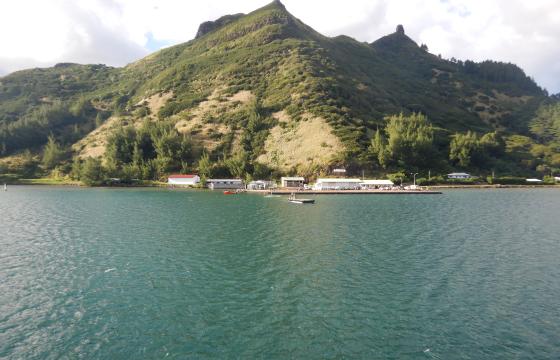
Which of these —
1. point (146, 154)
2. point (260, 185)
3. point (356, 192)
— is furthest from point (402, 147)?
point (146, 154)

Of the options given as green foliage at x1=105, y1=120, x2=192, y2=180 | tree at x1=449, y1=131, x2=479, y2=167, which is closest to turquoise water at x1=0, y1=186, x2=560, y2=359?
green foliage at x1=105, y1=120, x2=192, y2=180

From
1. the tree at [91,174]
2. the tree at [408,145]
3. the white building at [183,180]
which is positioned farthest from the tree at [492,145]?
the tree at [91,174]

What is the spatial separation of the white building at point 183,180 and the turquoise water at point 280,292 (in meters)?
102

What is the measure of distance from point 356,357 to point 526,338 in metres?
12.0

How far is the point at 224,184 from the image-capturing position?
527ft

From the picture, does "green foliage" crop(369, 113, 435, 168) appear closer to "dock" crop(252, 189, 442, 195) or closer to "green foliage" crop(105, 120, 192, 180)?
"dock" crop(252, 189, 442, 195)

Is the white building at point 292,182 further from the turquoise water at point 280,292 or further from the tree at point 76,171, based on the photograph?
the tree at point 76,171

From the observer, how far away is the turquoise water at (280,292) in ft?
75.1

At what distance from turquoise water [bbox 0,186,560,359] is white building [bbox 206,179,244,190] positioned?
96.1 metres

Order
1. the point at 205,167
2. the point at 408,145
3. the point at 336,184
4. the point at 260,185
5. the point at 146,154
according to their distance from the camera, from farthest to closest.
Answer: the point at 146,154
the point at 205,167
the point at 408,145
the point at 260,185
the point at 336,184

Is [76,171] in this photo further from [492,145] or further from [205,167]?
[492,145]

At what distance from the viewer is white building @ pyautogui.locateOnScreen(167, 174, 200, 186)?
543 ft

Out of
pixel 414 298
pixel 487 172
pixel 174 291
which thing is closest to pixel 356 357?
pixel 414 298

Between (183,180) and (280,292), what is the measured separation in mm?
142705
